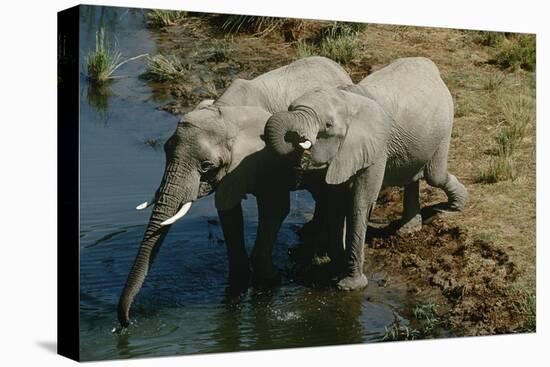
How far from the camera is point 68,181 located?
747 centimetres

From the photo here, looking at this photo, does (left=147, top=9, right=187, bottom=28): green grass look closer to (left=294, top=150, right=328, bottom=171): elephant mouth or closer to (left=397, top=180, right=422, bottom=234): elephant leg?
(left=294, top=150, right=328, bottom=171): elephant mouth

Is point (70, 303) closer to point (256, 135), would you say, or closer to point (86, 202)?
point (86, 202)

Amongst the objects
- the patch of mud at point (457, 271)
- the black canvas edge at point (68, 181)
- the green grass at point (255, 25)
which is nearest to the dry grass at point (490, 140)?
the patch of mud at point (457, 271)

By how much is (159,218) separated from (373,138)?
1598mm

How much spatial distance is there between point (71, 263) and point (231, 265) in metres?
1.12

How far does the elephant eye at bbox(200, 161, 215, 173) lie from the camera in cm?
753

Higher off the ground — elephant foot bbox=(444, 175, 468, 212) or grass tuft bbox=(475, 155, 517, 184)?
grass tuft bbox=(475, 155, 517, 184)

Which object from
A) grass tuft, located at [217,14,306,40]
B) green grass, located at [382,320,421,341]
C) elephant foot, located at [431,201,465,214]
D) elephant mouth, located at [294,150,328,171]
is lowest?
green grass, located at [382,320,421,341]

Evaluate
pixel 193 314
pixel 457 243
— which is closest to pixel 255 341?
pixel 193 314

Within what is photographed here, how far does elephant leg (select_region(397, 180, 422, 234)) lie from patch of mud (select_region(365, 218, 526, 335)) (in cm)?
5

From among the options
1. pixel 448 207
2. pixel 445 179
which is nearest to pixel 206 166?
pixel 445 179

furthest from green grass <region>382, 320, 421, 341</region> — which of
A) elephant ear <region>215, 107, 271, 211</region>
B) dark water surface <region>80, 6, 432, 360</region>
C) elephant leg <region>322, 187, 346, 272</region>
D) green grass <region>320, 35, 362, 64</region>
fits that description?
green grass <region>320, 35, 362, 64</region>

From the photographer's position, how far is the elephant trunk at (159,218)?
7457mm

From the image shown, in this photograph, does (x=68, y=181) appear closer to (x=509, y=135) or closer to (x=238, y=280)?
(x=238, y=280)
